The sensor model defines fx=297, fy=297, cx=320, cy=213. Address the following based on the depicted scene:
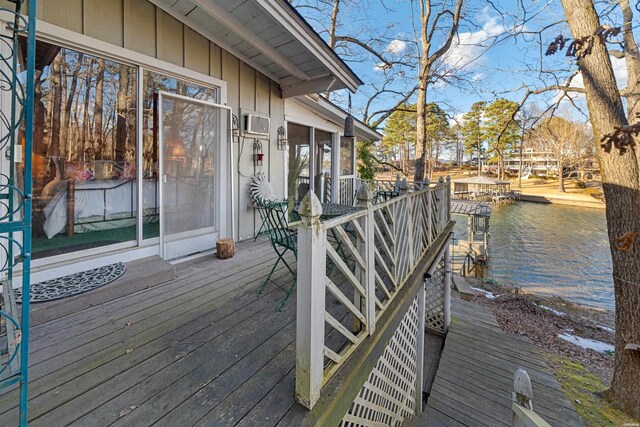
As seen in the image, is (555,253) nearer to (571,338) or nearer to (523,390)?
(571,338)

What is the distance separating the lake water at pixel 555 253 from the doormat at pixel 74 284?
1200cm

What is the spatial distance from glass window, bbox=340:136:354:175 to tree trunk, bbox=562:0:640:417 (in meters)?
4.67

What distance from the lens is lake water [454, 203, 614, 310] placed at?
10.4 m

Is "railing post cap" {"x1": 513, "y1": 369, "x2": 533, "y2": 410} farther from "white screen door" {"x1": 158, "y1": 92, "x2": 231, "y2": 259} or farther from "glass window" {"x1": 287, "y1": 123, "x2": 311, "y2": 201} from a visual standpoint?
"glass window" {"x1": 287, "y1": 123, "x2": 311, "y2": 201}

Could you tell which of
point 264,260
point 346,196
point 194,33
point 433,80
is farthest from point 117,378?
point 433,80

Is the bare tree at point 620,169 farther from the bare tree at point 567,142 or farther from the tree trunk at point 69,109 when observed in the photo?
the bare tree at point 567,142

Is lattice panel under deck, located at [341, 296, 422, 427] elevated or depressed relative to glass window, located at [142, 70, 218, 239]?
depressed

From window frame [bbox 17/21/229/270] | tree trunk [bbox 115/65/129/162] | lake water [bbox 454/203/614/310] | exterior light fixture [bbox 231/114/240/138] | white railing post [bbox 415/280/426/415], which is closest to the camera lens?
window frame [bbox 17/21/229/270]

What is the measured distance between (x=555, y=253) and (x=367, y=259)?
1610cm

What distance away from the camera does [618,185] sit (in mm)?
3965

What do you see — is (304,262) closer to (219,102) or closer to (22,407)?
(22,407)

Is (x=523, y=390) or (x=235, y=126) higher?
(x=235, y=126)

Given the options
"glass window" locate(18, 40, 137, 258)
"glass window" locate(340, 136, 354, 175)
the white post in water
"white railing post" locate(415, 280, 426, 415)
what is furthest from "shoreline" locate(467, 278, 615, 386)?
"glass window" locate(18, 40, 137, 258)

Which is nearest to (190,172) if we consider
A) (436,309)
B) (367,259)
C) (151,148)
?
(151,148)
